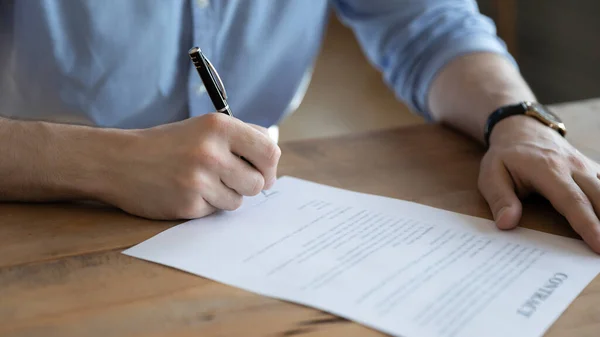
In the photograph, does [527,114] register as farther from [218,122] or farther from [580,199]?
[218,122]

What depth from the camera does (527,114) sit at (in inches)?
35.6

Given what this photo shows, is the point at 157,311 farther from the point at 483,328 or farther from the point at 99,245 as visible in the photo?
the point at 483,328

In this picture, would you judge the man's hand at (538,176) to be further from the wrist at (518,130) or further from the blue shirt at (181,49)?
the blue shirt at (181,49)

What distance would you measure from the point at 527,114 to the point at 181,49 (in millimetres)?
571

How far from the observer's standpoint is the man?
2.39 ft

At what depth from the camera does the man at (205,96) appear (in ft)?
2.39

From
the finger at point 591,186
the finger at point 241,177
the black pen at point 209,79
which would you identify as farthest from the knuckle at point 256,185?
the finger at point 591,186

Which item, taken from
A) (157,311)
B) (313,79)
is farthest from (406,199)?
(313,79)

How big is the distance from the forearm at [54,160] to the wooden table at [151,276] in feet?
0.08

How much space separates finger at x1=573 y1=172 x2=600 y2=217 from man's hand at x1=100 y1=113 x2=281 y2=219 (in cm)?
36

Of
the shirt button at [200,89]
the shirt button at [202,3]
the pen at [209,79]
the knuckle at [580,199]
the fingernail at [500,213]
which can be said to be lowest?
the fingernail at [500,213]

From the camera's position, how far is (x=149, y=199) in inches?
28.6

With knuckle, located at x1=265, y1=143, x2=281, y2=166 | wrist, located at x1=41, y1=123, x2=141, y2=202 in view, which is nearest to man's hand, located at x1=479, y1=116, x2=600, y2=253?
knuckle, located at x1=265, y1=143, x2=281, y2=166

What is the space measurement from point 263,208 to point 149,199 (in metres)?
0.13
